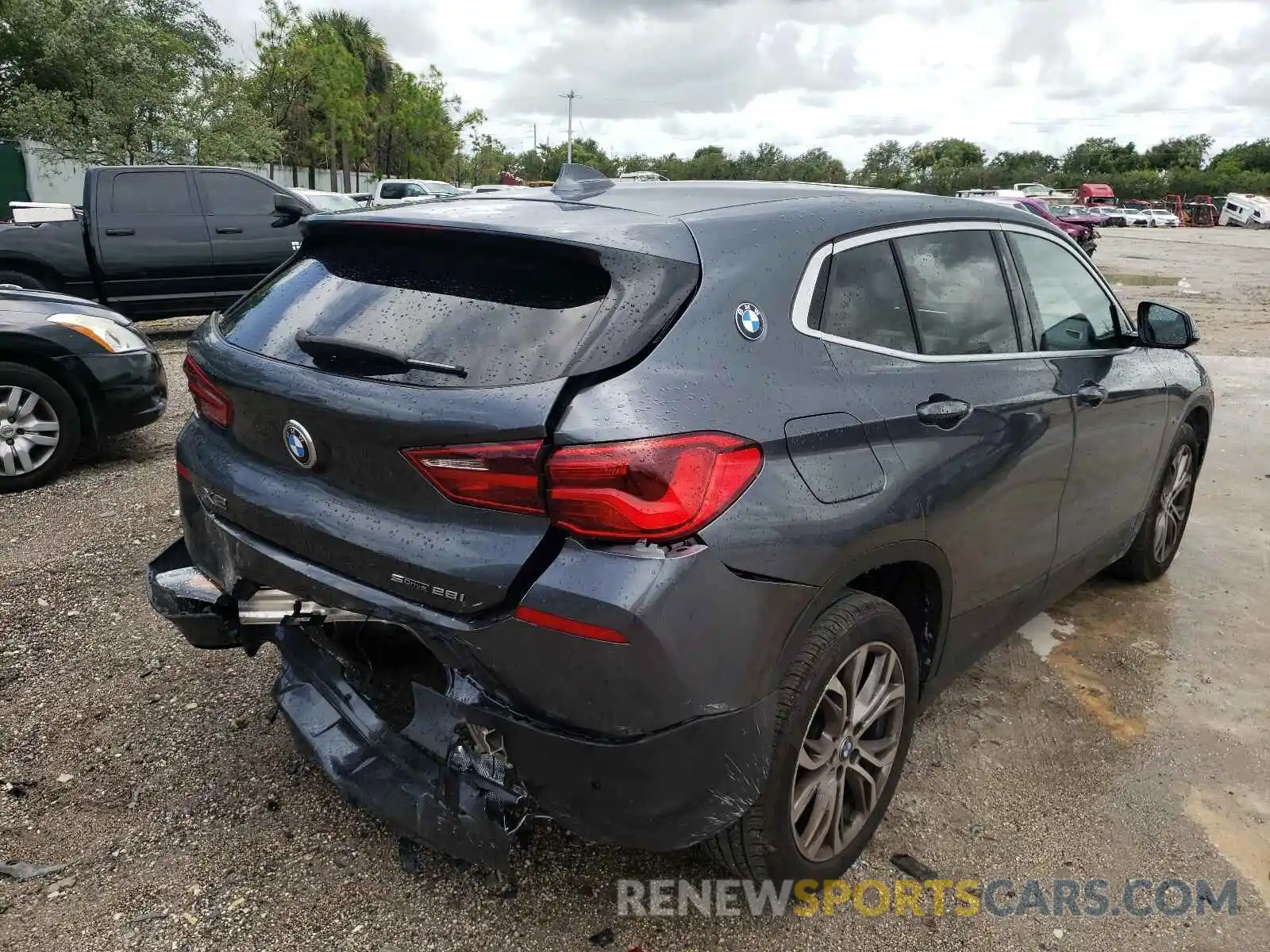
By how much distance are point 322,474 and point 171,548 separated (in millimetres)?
1028

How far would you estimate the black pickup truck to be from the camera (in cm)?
941

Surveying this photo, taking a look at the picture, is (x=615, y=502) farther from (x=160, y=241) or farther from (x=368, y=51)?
(x=368, y=51)

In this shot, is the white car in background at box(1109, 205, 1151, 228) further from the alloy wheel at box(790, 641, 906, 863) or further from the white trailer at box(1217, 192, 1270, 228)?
the alloy wheel at box(790, 641, 906, 863)

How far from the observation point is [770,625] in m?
2.01

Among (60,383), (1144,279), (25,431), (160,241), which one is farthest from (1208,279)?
(25,431)

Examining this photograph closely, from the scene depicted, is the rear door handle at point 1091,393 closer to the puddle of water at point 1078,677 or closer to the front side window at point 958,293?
the front side window at point 958,293

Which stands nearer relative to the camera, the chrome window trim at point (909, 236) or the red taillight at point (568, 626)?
the red taillight at point (568, 626)

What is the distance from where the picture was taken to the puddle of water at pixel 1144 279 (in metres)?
19.8

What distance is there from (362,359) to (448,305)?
0.23 metres

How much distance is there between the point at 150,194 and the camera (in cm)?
986

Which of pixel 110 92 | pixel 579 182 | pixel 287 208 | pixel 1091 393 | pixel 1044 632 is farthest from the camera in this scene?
pixel 110 92

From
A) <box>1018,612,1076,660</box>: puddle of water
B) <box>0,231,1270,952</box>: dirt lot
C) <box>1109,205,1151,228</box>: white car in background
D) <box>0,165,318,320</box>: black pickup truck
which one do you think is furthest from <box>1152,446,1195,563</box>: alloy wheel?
<box>1109,205,1151,228</box>: white car in background

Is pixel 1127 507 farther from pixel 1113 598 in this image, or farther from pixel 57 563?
pixel 57 563

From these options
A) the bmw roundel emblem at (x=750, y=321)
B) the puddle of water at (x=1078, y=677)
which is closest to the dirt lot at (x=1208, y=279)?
the puddle of water at (x=1078, y=677)
